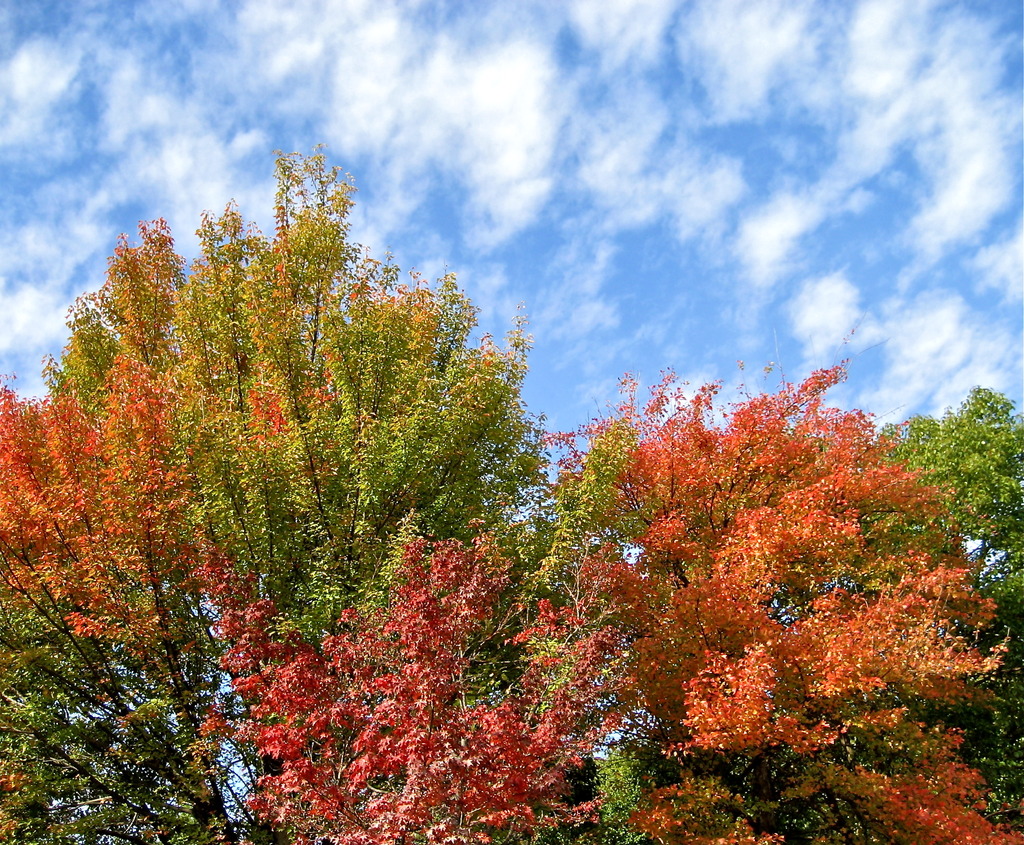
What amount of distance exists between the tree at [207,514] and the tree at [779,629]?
264 cm

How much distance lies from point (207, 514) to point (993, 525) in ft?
58.4

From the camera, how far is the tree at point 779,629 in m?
11.8

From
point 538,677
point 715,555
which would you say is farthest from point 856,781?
point 538,677

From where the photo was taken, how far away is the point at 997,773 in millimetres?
15578

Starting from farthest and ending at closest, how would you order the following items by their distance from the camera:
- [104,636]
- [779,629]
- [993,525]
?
[993,525] < [779,629] < [104,636]

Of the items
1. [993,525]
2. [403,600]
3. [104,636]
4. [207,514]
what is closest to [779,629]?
[403,600]

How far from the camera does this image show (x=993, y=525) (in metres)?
17.9

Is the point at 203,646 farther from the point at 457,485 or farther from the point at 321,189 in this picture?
the point at 321,189

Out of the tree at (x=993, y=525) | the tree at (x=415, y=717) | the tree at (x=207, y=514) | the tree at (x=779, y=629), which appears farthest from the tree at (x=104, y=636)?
the tree at (x=993, y=525)

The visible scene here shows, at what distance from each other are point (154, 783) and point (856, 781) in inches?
445

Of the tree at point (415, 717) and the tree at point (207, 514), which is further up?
the tree at point (207, 514)

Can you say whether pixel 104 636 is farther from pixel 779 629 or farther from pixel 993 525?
pixel 993 525

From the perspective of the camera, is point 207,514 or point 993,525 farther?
point 993,525

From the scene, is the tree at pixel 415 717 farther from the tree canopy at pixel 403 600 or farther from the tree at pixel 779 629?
the tree at pixel 779 629
